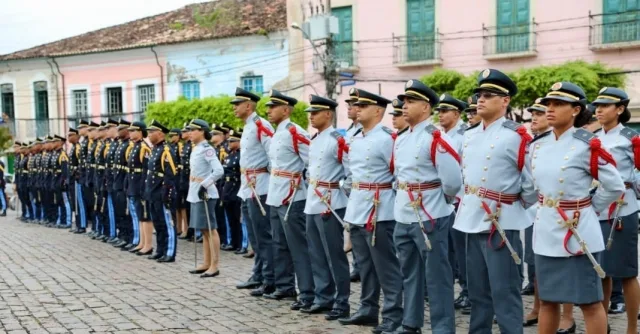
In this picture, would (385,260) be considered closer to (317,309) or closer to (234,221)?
(317,309)

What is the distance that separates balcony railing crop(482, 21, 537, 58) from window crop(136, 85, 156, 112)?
14.9 m

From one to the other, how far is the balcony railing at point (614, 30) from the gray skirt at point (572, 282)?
1730 centimetres

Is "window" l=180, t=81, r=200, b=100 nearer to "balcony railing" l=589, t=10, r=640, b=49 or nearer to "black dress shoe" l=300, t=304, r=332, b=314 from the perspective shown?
"balcony railing" l=589, t=10, r=640, b=49

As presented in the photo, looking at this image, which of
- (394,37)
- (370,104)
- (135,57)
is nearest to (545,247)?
(370,104)

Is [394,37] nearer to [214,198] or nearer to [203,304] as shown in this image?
[214,198]

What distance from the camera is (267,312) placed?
7.41 meters

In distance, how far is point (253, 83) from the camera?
28953mm

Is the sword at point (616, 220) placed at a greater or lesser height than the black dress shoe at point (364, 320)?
greater

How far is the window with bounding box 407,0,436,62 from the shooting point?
24.0m

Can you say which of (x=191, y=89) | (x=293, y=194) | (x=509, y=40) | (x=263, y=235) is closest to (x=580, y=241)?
(x=293, y=194)

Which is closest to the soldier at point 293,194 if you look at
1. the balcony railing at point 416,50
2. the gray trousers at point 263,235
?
the gray trousers at point 263,235

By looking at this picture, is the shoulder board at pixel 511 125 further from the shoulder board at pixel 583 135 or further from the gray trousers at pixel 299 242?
the gray trousers at pixel 299 242

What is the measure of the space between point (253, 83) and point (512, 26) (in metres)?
10.4

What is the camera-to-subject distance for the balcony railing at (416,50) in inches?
937
